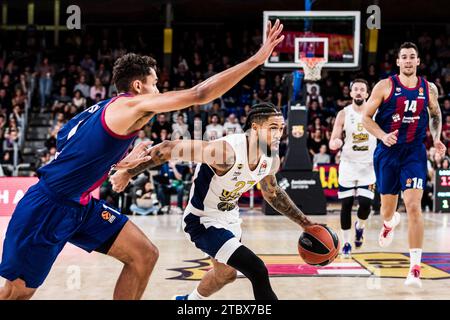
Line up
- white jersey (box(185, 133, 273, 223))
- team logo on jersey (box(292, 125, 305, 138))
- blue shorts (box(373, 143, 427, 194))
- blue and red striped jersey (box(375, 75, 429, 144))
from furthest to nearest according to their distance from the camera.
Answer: team logo on jersey (box(292, 125, 305, 138)), blue and red striped jersey (box(375, 75, 429, 144)), blue shorts (box(373, 143, 427, 194)), white jersey (box(185, 133, 273, 223))

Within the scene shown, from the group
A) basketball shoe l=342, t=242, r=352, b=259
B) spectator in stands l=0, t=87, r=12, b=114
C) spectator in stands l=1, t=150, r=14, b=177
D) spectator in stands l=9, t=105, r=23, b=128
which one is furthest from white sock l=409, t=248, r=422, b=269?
spectator in stands l=0, t=87, r=12, b=114

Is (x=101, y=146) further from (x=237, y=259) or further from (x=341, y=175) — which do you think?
(x=341, y=175)

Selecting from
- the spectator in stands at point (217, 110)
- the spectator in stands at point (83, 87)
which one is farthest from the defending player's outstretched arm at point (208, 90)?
the spectator in stands at point (83, 87)

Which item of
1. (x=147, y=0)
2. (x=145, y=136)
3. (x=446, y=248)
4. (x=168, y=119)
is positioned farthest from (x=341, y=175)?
(x=147, y=0)

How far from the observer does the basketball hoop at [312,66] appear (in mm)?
12703

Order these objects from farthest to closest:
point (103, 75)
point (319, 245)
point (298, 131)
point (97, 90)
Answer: point (103, 75), point (97, 90), point (298, 131), point (319, 245)

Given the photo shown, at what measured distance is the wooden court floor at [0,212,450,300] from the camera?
5.51 m

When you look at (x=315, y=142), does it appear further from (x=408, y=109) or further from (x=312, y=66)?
(x=408, y=109)

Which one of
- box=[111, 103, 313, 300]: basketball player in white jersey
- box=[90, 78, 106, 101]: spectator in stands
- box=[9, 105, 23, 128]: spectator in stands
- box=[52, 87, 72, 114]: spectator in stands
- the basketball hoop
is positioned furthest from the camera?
box=[90, 78, 106, 101]: spectator in stands

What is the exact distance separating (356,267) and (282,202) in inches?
99.0

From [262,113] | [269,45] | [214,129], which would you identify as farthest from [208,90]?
[214,129]

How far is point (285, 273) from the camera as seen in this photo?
645cm

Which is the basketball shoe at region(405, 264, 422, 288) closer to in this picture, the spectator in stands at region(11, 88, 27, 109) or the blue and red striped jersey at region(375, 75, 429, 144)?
the blue and red striped jersey at region(375, 75, 429, 144)

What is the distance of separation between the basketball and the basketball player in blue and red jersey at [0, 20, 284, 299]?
3.80ft
